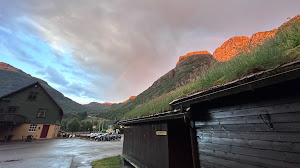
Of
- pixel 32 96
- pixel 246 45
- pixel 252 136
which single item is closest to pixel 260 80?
pixel 252 136

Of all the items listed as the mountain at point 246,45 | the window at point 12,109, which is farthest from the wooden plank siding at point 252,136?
the window at point 12,109

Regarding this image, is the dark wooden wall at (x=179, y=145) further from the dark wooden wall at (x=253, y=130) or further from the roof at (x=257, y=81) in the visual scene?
the roof at (x=257, y=81)

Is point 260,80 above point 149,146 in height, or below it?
above

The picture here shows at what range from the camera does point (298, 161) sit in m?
2.17

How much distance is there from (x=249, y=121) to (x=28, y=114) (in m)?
40.5

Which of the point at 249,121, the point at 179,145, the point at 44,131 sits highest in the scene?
the point at 249,121

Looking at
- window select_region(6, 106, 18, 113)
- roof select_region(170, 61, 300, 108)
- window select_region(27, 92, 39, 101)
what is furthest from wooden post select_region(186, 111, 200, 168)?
window select_region(27, 92, 39, 101)

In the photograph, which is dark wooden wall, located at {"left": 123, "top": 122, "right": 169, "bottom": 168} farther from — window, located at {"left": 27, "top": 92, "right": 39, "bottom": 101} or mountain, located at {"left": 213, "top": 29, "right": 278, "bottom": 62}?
window, located at {"left": 27, "top": 92, "right": 39, "bottom": 101}

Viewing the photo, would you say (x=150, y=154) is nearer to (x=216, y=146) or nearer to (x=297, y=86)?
(x=216, y=146)

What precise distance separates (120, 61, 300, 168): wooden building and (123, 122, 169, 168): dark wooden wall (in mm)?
1720

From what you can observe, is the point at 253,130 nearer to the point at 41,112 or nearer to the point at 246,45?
the point at 246,45

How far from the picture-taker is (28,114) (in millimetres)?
29953

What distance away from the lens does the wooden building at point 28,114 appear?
26580mm

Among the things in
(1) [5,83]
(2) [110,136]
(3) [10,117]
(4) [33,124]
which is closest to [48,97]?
(4) [33,124]
